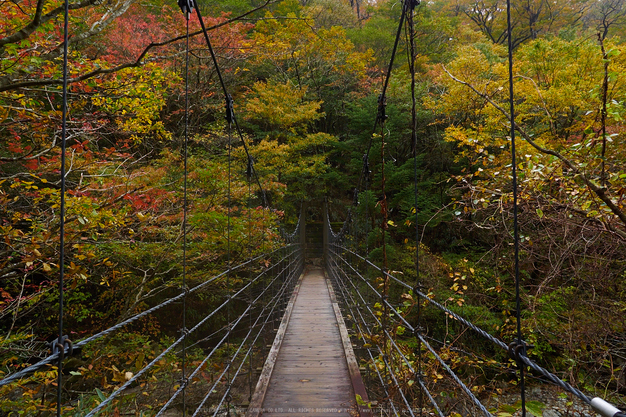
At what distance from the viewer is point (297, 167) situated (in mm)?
8359

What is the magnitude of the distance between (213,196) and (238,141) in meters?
3.67

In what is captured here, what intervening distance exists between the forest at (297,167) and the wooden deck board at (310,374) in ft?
2.38

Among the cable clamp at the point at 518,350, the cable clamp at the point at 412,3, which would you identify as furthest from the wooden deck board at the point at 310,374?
the cable clamp at the point at 412,3

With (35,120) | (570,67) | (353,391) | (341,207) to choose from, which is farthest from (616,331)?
(341,207)

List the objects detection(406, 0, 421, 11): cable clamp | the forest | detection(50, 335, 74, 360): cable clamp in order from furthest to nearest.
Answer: the forest
detection(406, 0, 421, 11): cable clamp
detection(50, 335, 74, 360): cable clamp

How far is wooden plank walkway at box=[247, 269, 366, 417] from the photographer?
2.12m

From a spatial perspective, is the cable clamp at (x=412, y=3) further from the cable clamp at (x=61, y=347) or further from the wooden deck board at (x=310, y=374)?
the wooden deck board at (x=310, y=374)

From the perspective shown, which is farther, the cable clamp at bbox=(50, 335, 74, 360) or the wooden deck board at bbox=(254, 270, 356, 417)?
the wooden deck board at bbox=(254, 270, 356, 417)

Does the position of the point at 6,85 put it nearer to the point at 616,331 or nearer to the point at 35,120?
the point at 35,120

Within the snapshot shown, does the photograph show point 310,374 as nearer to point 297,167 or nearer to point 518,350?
point 518,350

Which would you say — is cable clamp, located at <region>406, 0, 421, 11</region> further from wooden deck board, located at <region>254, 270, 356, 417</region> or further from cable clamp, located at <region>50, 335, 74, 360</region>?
wooden deck board, located at <region>254, 270, 356, 417</region>

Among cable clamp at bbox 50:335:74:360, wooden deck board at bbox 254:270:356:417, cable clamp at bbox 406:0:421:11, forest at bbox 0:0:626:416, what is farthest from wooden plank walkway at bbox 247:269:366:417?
cable clamp at bbox 406:0:421:11

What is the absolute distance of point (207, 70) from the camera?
22.2 feet

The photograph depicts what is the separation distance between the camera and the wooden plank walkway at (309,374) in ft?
6.94
